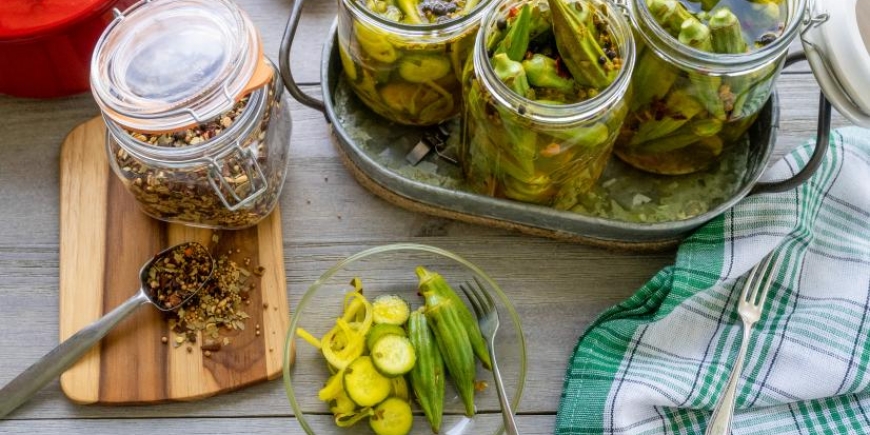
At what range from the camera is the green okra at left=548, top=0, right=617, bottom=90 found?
891 mm

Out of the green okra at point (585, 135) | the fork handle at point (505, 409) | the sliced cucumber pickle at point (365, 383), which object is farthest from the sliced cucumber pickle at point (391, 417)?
the green okra at point (585, 135)

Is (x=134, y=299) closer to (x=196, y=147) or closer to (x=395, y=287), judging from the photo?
(x=196, y=147)

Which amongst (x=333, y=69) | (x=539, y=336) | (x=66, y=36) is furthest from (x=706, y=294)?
(x=66, y=36)

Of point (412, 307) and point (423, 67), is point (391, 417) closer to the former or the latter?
point (412, 307)

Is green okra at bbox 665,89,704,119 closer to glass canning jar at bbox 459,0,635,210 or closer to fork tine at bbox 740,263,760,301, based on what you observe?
glass canning jar at bbox 459,0,635,210

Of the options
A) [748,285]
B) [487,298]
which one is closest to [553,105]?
[487,298]

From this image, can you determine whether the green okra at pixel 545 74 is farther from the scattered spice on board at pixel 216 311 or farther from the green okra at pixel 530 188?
the scattered spice on board at pixel 216 311

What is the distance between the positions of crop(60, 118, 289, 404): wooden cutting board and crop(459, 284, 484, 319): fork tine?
23 centimetres

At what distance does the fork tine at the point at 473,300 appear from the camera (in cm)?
106

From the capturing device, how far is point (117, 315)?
1030 millimetres

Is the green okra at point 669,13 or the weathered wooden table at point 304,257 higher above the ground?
the green okra at point 669,13

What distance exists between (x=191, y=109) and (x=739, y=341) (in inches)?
28.3

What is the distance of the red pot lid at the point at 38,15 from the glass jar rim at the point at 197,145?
141mm

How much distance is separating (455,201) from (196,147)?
32cm
